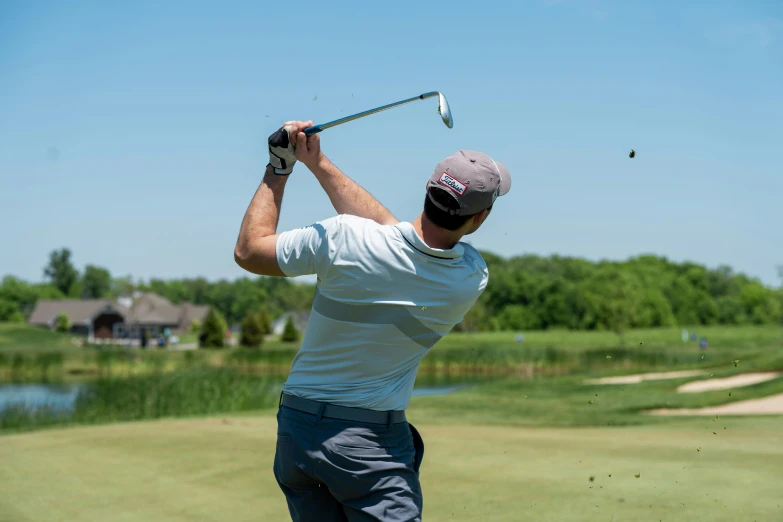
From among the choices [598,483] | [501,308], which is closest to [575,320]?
[501,308]

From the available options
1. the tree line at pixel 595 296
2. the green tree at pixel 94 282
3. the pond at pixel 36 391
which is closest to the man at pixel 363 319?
the pond at pixel 36 391

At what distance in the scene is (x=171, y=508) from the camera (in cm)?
589

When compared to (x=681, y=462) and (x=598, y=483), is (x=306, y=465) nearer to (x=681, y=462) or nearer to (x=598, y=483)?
(x=598, y=483)

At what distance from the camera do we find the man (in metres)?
2.50

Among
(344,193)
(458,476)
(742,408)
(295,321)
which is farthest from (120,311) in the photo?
(344,193)

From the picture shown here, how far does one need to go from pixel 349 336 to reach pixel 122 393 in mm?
13068

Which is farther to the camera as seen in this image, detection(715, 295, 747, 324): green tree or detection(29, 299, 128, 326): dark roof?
detection(715, 295, 747, 324): green tree

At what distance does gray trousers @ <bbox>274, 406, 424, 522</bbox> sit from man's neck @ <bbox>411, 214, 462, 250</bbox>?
0.58 meters

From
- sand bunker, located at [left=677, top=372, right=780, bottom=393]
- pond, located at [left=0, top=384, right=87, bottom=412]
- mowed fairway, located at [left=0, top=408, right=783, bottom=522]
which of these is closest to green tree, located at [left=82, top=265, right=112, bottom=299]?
pond, located at [left=0, top=384, right=87, bottom=412]

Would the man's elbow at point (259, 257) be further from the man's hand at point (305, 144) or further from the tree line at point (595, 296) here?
the tree line at point (595, 296)

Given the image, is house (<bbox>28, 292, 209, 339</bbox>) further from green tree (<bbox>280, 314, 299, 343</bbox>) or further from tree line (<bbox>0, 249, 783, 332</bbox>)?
green tree (<bbox>280, 314, 299, 343</bbox>)

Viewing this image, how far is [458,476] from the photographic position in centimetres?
669

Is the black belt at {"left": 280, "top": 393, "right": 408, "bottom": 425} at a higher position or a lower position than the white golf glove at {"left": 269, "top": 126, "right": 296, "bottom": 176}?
lower

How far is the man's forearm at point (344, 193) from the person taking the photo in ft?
9.00
